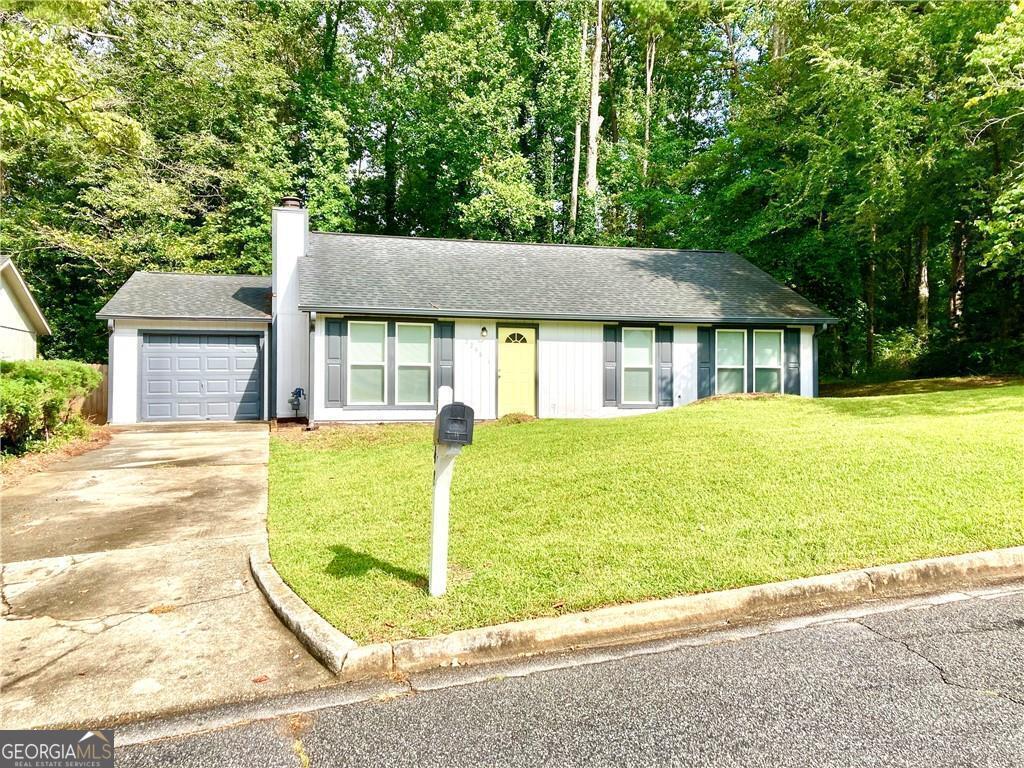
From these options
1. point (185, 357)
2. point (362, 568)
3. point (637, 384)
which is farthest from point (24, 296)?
point (362, 568)

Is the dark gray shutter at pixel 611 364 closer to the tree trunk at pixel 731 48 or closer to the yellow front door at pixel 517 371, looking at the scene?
the yellow front door at pixel 517 371

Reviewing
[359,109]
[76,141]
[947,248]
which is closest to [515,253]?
[359,109]

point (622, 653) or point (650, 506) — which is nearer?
point (622, 653)

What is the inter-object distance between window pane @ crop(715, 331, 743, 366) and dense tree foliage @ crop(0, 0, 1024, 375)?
495 cm

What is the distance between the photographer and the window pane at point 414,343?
1205cm

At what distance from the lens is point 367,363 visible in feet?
39.0

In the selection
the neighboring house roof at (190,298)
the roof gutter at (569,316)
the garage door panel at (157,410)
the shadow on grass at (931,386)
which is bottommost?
the garage door panel at (157,410)

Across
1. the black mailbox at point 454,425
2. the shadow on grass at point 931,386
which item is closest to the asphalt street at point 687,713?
the black mailbox at point 454,425

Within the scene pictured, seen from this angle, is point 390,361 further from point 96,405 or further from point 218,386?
point 96,405

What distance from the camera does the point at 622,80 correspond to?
87.6 ft

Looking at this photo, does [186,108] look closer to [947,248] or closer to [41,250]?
[41,250]

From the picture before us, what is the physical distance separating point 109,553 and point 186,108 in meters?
20.5

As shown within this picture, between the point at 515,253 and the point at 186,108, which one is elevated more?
the point at 186,108

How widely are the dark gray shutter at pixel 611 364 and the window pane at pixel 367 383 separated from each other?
5101mm
